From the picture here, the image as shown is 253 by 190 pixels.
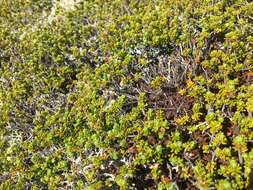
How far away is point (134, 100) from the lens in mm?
7832

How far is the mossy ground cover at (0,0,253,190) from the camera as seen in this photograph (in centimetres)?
615

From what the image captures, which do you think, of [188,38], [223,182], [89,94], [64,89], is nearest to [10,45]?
[64,89]

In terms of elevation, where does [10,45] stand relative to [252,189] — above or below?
above

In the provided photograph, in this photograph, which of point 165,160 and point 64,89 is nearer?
point 165,160

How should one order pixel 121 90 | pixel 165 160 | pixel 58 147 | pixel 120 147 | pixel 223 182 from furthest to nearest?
pixel 121 90
pixel 58 147
pixel 120 147
pixel 165 160
pixel 223 182

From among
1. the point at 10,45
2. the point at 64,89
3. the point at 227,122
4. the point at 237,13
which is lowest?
the point at 227,122

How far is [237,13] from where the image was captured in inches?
321

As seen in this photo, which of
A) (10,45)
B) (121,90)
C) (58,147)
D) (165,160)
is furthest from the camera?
(10,45)

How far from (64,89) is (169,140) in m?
3.38

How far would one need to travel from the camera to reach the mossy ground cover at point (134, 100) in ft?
20.2

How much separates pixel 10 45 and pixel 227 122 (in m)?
6.49

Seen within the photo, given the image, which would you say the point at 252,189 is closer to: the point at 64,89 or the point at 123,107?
the point at 123,107

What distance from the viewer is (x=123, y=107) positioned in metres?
7.70

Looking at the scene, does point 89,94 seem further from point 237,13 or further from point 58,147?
point 237,13
